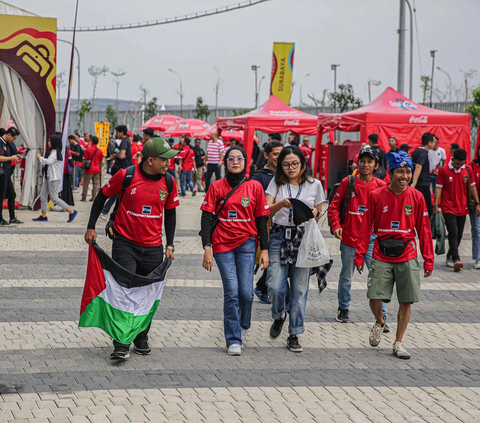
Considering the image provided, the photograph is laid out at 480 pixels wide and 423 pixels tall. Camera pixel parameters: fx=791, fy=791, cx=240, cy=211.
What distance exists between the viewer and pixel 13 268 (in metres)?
10.6

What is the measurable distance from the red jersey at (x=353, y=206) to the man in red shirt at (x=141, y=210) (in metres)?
2.01

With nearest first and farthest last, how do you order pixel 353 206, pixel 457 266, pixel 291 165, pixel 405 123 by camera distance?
1. pixel 291 165
2. pixel 353 206
3. pixel 457 266
4. pixel 405 123

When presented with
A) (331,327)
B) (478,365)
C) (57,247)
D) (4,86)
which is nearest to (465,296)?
(331,327)

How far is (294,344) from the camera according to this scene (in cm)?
661

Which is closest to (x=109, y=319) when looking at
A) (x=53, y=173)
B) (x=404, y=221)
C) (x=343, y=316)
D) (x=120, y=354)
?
(x=120, y=354)

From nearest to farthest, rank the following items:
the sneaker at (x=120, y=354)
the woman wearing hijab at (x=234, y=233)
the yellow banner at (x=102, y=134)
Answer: the sneaker at (x=120, y=354) → the woman wearing hijab at (x=234, y=233) → the yellow banner at (x=102, y=134)

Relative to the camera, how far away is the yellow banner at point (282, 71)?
28750 millimetres

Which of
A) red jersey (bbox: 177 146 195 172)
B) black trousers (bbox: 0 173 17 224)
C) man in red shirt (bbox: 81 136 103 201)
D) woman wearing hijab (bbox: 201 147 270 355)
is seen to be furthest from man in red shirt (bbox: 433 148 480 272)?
red jersey (bbox: 177 146 195 172)

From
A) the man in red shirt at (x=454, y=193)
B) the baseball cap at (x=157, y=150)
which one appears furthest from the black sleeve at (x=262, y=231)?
the man in red shirt at (x=454, y=193)

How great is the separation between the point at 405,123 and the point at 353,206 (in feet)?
41.0

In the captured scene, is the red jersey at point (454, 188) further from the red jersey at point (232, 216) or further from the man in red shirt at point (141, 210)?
the man in red shirt at point (141, 210)

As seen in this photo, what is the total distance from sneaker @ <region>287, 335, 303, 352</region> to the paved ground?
0.06 m

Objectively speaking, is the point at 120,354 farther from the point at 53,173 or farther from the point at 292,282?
the point at 53,173

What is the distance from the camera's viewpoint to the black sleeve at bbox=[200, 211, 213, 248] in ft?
21.1
